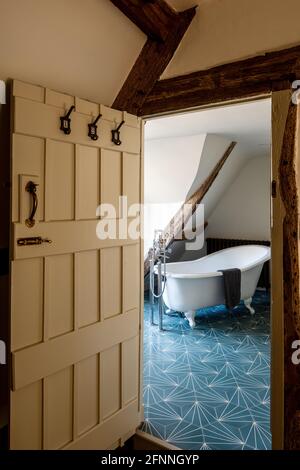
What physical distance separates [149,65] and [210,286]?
271cm

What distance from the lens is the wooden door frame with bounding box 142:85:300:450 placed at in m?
1.54

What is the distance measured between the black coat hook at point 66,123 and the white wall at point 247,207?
4.53 metres

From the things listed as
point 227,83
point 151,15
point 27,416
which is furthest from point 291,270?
point 151,15

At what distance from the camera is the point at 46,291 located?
1.52 metres

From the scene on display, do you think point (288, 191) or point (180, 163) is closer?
point (288, 191)

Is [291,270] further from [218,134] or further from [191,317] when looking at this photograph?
[218,134]

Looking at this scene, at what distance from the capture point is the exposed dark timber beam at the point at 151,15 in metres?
1.63

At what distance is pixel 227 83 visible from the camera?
1719 millimetres

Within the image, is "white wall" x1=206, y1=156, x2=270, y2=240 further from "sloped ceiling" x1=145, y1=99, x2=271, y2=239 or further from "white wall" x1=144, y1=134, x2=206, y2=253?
"white wall" x1=144, y1=134, x2=206, y2=253

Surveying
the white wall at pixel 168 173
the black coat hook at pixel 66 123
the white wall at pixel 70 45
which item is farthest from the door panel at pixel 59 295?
the white wall at pixel 168 173

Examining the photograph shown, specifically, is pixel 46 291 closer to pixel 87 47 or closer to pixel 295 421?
pixel 87 47

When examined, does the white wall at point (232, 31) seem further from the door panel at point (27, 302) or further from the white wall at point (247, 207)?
the white wall at point (247, 207)
